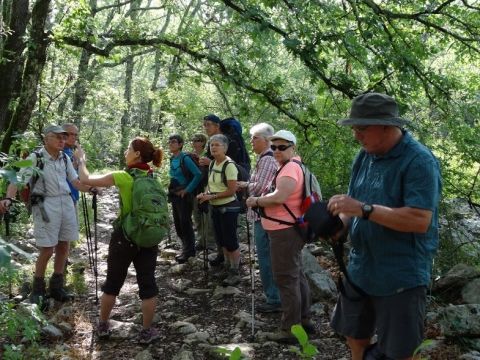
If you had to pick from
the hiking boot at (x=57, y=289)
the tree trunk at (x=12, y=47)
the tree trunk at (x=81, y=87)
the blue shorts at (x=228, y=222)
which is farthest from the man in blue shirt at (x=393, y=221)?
the tree trunk at (x=81, y=87)

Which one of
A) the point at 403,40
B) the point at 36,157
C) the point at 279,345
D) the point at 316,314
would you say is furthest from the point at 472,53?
the point at 36,157

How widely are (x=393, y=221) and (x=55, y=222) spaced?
4.55 m

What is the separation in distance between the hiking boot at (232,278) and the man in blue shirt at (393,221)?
4.11m

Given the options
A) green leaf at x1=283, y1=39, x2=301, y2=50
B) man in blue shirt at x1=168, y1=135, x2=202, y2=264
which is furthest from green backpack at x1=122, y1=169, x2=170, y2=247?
man in blue shirt at x1=168, y1=135, x2=202, y2=264

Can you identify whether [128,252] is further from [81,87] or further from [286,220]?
[81,87]

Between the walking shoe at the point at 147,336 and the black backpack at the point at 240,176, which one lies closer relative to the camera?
the walking shoe at the point at 147,336

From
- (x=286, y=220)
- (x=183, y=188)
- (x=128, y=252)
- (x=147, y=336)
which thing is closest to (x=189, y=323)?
(x=147, y=336)

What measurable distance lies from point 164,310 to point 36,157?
257 centimetres

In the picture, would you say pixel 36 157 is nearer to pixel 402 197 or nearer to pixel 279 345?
pixel 279 345

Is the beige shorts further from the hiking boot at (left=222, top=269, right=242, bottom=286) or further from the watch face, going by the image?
the watch face

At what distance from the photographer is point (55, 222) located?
19.3 ft

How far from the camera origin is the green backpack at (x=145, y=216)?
4660 mm

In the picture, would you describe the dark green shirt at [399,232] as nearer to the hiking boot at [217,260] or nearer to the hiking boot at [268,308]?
the hiking boot at [268,308]

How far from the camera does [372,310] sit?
123 inches
